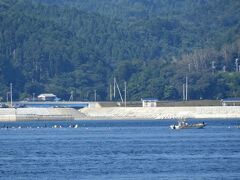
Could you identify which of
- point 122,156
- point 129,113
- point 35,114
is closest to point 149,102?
point 129,113

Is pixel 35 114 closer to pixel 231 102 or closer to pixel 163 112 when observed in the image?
pixel 163 112

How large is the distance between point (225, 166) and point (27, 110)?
97.1 metres

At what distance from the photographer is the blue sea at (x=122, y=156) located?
62188mm

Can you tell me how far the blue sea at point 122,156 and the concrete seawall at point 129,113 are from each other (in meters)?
50.5

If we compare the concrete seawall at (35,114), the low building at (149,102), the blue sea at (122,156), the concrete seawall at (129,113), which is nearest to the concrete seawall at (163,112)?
the concrete seawall at (129,113)

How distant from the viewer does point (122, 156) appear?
73500 millimetres

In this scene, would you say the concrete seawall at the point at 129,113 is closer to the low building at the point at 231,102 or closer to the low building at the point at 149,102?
the low building at the point at 149,102

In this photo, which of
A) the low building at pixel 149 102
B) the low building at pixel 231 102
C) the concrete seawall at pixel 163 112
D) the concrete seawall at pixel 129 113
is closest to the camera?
the concrete seawall at pixel 163 112

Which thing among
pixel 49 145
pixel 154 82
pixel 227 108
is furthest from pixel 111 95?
pixel 49 145

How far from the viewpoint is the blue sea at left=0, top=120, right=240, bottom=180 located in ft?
204

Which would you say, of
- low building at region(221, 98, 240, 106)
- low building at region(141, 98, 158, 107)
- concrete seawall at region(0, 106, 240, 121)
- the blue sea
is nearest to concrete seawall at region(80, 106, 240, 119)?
concrete seawall at region(0, 106, 240, 121)

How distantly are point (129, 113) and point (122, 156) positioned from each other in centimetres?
9463

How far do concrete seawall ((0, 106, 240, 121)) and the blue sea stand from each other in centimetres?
5045

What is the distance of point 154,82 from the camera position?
632 feet
